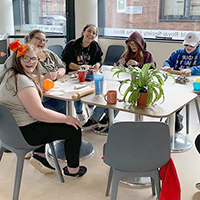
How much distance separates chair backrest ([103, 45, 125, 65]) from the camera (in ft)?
16.4

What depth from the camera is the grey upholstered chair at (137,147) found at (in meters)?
1.49

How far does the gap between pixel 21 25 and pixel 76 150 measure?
3.41 m

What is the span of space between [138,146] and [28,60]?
1.00 m

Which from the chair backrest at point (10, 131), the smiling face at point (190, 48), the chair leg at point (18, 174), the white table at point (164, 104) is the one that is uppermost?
the smiling face at point (190, 48)

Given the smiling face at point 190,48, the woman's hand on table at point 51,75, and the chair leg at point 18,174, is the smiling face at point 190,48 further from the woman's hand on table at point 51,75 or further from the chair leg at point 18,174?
the chair leg at point 18,174

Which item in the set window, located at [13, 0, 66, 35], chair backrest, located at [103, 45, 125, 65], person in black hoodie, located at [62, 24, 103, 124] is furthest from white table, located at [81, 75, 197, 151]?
window, located at [13, 0, 66, 35]

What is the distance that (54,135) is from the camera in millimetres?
1996

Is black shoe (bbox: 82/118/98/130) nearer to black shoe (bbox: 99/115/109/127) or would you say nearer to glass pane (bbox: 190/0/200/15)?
black shoe (bbox: 99/115/109/127)

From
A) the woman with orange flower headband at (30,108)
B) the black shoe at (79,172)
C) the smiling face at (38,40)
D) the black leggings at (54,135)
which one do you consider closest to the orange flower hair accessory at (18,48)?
the woman with orange flower headband at (30,108)

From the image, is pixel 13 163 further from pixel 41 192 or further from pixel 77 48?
pixel 77 48

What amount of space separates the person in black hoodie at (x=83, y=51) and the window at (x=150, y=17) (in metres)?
2.03

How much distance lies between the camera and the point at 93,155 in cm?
269

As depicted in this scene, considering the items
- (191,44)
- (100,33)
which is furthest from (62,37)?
(191,44)

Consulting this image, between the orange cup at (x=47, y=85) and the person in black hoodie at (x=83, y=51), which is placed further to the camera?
the person in black hoodie at (x=83, y=51)
